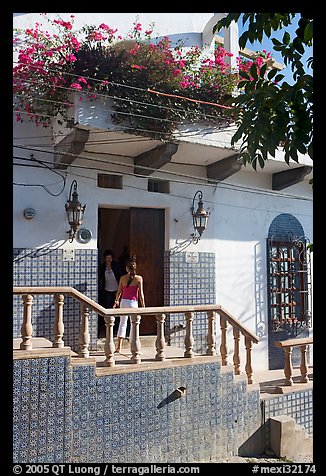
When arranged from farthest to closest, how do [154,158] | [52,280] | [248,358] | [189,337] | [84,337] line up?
[154,158] < [52,280] < [248,358] < [189,337] < [84,337]

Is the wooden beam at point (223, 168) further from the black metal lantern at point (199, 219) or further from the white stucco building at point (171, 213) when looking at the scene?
the black metal lantern at point (199, 219)

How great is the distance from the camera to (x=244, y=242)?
382 inches

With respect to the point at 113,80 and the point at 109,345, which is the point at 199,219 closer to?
the point at 113,80

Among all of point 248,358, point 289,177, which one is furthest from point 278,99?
point 289,177

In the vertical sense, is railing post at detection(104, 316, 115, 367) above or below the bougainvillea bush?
below

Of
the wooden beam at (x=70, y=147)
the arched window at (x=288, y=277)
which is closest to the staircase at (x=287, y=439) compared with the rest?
the arched window at (x=288, y=277)

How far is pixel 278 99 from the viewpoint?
3.26m

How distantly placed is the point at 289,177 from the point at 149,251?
3.45 m

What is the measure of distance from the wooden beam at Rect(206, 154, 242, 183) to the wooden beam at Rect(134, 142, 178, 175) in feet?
4.29

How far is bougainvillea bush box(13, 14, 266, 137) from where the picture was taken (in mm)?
6996

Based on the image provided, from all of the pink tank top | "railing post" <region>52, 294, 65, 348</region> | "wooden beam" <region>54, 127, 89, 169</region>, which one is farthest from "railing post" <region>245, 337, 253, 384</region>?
"wooden beam" <region>54, 127, 89, 169</region>

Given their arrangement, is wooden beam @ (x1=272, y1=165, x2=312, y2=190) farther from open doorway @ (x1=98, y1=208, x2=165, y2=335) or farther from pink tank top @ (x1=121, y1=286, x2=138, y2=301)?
pink tank top @ (x1=121, y1=286, x2=138, y2=301)

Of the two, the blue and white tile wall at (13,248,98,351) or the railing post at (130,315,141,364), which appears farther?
the blue and white tile wall at (13,248,98,351)

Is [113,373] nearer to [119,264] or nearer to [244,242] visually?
[119,264]
